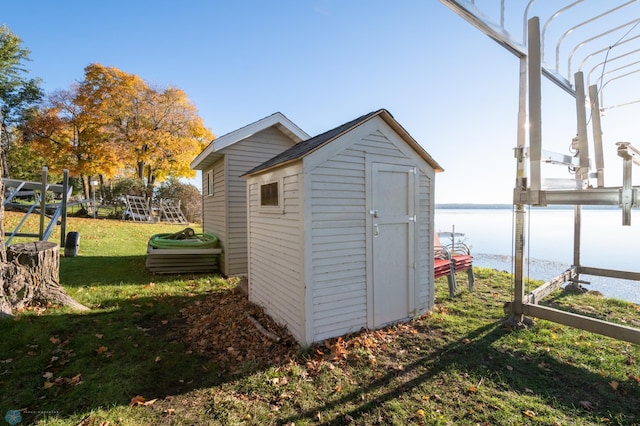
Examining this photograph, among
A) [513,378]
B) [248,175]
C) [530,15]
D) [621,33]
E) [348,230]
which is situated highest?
[530,15]

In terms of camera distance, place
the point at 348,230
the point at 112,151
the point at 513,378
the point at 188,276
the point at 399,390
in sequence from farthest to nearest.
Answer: the point at 112,151 < the point at 188,276 < the point at 348,230 < the point at 513,378 < the point at 399,390

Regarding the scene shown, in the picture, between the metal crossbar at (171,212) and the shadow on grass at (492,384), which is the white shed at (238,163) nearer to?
the shadow on grass at (492,384)

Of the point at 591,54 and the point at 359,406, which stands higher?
the point at 591,54

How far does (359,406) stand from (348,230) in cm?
226

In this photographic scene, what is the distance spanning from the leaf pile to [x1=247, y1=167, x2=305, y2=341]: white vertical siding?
207mm

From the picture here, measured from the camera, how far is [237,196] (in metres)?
8.31

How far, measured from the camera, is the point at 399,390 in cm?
313

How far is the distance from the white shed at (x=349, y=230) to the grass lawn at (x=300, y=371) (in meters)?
0.37

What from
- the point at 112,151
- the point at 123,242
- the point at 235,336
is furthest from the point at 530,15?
the point at 112,151

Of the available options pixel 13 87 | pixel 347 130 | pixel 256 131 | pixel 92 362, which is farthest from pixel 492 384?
pixel 13 87

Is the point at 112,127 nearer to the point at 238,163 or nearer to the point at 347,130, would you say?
the point at 238,163

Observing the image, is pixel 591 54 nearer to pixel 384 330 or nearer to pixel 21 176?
pixel 384 330

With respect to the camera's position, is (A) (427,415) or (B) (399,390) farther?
(B) (399,390)

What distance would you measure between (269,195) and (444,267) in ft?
13.3
